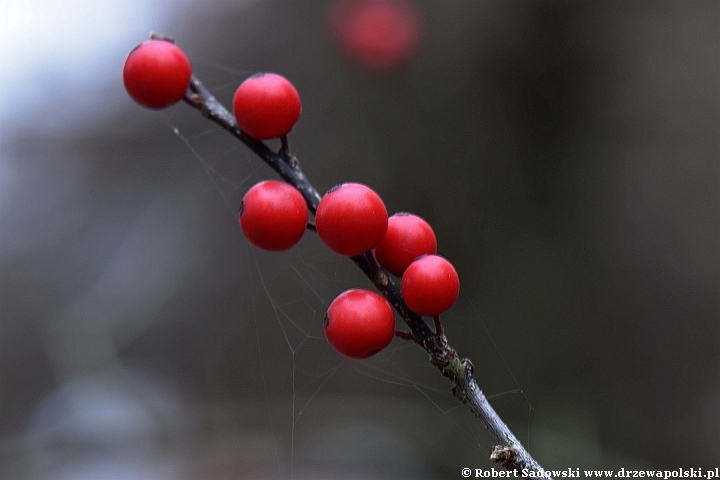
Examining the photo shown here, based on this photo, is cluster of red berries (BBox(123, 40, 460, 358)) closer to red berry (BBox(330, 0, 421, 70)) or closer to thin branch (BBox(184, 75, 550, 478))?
thin branch (BBox(184, 75, 550, 478))

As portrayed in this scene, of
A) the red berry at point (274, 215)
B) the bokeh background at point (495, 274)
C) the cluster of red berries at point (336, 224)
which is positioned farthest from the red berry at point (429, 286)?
the bokeh background at point (495, 274)

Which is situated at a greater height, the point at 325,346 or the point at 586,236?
the point at 586,236

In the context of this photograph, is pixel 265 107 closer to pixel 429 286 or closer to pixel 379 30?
pixel 429 286

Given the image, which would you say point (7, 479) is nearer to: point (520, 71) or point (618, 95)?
point (520, 71)

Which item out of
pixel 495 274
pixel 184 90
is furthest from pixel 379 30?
pixel 184 90

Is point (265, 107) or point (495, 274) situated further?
point (495, 274)

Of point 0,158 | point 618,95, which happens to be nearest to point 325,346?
point 618,95
